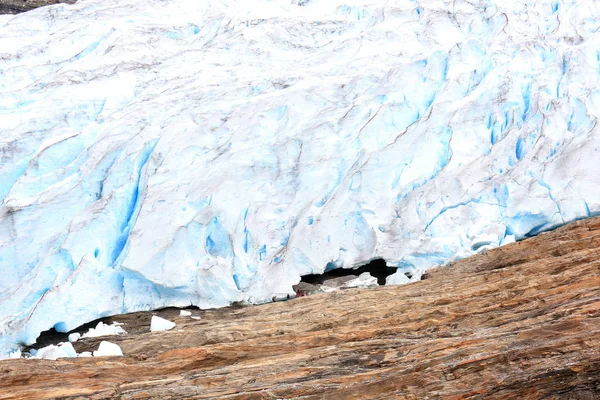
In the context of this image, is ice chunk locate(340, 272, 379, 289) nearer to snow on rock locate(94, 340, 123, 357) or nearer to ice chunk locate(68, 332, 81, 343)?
snow on rock locate(94, 340, 123, 357)

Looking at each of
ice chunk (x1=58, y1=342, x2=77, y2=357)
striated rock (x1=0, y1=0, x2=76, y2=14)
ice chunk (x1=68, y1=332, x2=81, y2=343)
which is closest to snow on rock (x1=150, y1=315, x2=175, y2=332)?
ice chunk (x1=58, y1=342, x2=77, y2=357)

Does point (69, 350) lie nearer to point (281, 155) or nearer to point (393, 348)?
point (393, 348)

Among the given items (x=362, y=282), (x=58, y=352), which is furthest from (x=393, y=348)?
(x=58, y=352)

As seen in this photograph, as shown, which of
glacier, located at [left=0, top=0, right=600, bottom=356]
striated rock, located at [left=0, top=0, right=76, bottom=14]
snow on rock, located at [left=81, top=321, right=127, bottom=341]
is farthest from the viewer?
striated rock, located at [left=0, top=0, right=76, bottom=14]

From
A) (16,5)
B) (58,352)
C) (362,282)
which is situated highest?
(16,5)

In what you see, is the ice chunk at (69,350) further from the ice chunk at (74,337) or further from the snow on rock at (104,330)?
the ice chunk at (74,337)

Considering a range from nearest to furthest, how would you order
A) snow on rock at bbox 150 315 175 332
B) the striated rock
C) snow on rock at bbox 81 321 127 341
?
1. snow on rock at bbox 150 315 175 332
2. snow on rock at bbox 81 321 127 341
3. the striated rock
